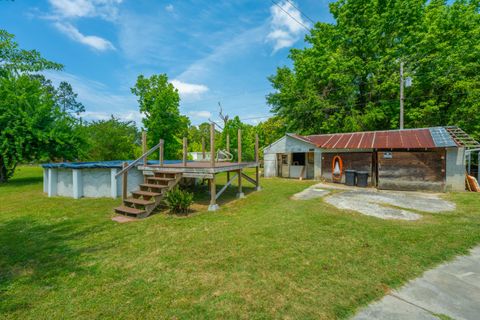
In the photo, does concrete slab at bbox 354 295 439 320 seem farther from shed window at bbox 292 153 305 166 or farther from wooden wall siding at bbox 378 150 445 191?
shed window at bbox 292 153 305 166

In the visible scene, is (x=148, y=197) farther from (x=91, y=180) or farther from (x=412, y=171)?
(x=412, y=171)

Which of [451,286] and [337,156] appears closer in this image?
[451,286]

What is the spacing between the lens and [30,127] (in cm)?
1253

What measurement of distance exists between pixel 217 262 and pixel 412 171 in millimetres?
11557

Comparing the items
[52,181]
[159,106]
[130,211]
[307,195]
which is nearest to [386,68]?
[307,195]

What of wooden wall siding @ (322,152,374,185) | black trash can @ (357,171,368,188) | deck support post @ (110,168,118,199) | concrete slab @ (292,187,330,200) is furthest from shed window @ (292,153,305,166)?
deck support post @ (110,168,118,199)

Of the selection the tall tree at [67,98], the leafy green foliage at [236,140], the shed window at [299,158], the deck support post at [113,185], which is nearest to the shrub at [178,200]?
the deck support post at [113,185]

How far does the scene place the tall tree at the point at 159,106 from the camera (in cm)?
1835

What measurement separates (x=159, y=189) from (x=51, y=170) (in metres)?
6.92

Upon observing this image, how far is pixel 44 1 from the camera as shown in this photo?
18.5ft

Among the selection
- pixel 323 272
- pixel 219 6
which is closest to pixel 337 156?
pixel 219 6

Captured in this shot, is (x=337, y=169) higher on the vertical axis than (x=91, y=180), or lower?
higher

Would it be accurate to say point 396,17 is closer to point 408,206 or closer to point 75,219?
point 408,206

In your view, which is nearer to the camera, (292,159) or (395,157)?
(395,157)
